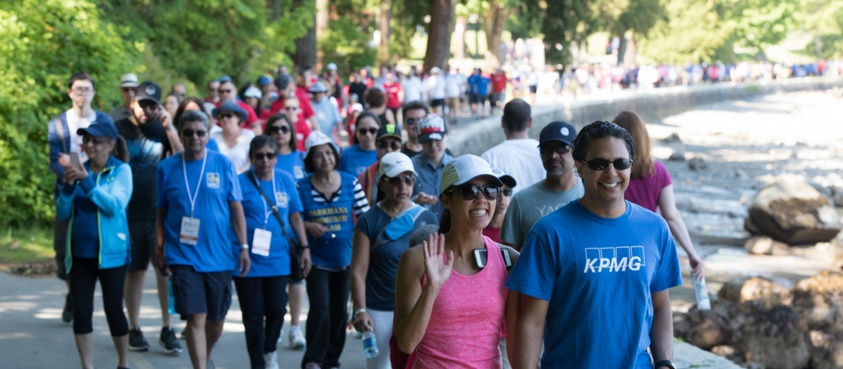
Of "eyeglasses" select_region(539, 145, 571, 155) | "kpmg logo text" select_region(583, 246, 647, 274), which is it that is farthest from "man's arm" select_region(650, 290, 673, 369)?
"eyeglasses" select_region(539, 145, 571, 155)

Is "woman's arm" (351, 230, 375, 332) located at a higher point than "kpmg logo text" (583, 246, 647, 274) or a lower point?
lower

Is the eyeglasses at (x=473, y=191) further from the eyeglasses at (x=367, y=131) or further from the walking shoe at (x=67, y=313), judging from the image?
the walking shoe at (x=67, y=313)

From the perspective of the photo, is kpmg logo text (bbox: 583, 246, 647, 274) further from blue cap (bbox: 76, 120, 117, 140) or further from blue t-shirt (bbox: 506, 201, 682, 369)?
blue cap (bbox: 76, 120, 117, 140)

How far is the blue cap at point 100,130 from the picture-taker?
25.1 ft

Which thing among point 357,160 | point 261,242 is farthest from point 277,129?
point 261,242

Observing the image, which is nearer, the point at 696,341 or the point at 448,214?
the point at 448,214

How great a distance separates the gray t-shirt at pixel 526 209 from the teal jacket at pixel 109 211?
8.81ft

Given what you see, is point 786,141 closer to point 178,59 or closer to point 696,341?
point 178,59

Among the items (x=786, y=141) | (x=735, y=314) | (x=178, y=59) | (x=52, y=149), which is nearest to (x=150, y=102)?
(x=52, y=149)

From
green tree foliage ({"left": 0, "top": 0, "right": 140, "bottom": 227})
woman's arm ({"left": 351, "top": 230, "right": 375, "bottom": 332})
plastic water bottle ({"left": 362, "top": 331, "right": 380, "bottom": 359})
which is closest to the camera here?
plastic water bottle ({"left": 362, "top": 331, "right": 380, "bottom": 359})

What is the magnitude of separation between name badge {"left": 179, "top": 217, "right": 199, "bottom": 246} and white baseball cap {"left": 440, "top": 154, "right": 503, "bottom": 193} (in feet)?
10.3

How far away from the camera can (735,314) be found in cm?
1137

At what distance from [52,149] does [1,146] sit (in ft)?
16.4

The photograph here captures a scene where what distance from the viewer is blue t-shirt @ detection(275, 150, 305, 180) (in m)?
9.61
